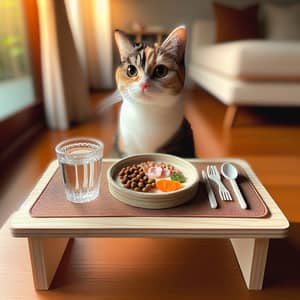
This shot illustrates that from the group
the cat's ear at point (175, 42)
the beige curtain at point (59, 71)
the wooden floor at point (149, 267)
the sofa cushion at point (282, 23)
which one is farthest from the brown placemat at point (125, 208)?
the sofa cushion at point (282, 23)

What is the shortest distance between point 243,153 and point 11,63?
1.27 meters

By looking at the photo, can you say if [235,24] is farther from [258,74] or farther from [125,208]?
[125,208]

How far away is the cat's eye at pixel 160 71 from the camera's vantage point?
684 millimetres

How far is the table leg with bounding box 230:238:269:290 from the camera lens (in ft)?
1.79

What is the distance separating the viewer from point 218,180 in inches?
25.1

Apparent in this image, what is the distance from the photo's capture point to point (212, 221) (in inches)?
20.1

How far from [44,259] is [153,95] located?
404 millimetres

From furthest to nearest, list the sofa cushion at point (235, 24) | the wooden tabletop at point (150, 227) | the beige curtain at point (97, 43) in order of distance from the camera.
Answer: the beige curtain at point (97, 43) → the sofa cushion at point (235, 24) → the wooden tabletop at point (150, 227)

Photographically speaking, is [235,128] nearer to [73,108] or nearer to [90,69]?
[73,108]

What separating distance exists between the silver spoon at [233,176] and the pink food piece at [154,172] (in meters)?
0.15

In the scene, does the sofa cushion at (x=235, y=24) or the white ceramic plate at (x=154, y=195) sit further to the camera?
the sofa cushion at (x=235, y=24)

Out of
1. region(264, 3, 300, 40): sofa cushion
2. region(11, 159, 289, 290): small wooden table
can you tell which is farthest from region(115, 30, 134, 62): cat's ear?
region(264, 3, 300, 40): sofa cushion

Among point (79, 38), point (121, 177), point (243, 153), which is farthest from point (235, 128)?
point (79, 38)

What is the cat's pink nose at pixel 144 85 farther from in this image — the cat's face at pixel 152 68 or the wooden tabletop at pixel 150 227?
the wooden tabletop at pixel 150 227
